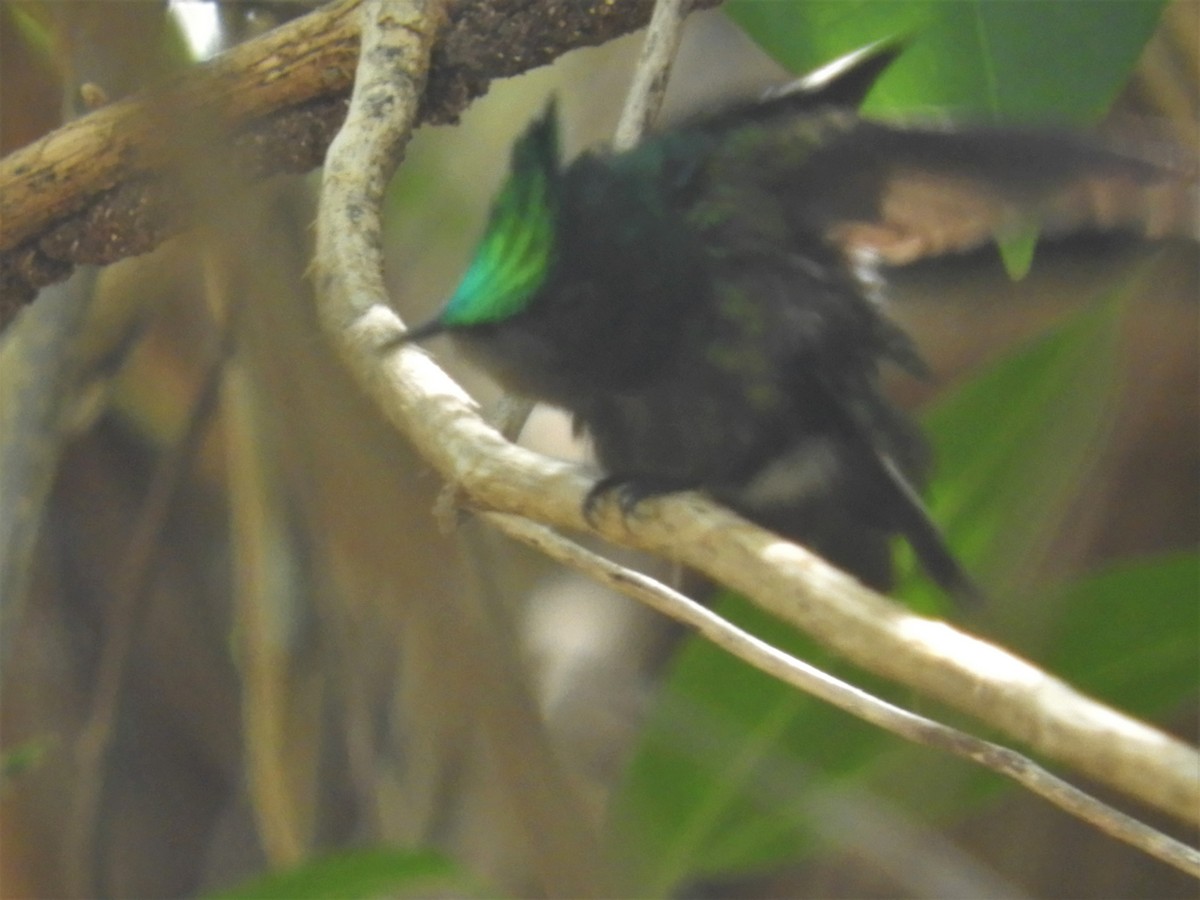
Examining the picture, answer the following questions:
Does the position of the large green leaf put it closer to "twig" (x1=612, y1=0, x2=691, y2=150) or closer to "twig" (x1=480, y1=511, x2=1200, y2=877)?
"twig" (x1=612, y1=0, x2=691, y2=150)

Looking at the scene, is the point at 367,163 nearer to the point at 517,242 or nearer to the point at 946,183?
the point at 517,242

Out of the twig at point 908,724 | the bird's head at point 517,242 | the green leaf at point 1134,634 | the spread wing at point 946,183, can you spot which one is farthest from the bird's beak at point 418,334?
the green leaf at point 1134,634

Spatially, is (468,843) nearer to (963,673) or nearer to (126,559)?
(126,559)

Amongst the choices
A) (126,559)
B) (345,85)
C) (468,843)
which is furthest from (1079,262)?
(126,559)

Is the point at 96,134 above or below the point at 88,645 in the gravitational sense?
above

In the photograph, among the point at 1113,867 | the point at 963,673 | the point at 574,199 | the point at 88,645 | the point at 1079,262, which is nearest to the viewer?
the point at 963,673

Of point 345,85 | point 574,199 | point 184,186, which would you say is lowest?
point 574,199

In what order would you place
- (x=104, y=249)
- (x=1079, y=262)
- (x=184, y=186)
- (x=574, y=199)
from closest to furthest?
(x=184, y=186) → (x=574, y=199) → (x=104, y=249) → (x=1079, y=262)

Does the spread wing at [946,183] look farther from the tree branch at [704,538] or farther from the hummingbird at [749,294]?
the tree branch at [704,538]
